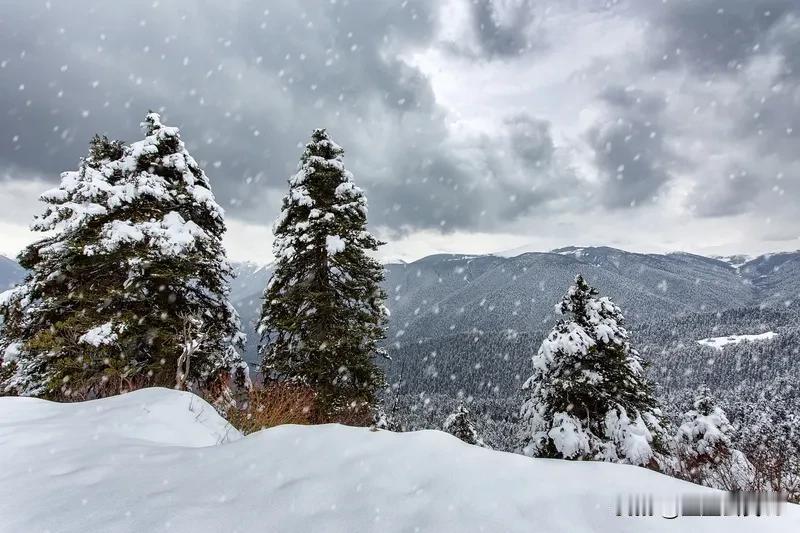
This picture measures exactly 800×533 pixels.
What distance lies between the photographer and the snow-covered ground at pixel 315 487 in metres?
2.82

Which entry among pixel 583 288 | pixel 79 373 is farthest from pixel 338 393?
pixel 583 288

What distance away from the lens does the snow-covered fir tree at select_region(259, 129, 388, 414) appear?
12266 mm

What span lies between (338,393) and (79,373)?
22.6 ft

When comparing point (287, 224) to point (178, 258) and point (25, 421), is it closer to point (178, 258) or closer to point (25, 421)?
point (178, 258)

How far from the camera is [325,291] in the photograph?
42.0ft

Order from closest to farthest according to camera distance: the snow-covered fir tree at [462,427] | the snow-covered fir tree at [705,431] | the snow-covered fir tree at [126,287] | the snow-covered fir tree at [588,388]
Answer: the snow-covered fir tree at [126,287], the snow-covered fir tree at [588,388], the snow-covered fir tree at [705,431], the snow-covered fir tree at [462,427]

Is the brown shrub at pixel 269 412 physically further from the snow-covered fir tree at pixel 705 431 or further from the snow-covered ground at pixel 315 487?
the snow-covered fir tree at pixel 705 431

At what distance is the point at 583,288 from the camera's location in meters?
13.9

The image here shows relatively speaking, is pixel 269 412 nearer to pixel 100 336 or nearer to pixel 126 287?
pixel 100 336

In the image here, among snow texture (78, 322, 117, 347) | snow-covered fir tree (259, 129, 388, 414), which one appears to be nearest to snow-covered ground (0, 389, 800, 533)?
snow texture (78, 322, 117, 347)

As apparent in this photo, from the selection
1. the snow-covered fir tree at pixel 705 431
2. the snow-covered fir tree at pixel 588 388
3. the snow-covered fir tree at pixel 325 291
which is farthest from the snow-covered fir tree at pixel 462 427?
the snow-covered fir tree at pixel 325 291

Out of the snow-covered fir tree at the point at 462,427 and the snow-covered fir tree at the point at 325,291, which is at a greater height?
the snow-covered fir tree at the point at 325,291

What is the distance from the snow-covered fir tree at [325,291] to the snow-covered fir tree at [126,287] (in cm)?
167

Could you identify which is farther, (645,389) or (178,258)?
(645,389)
